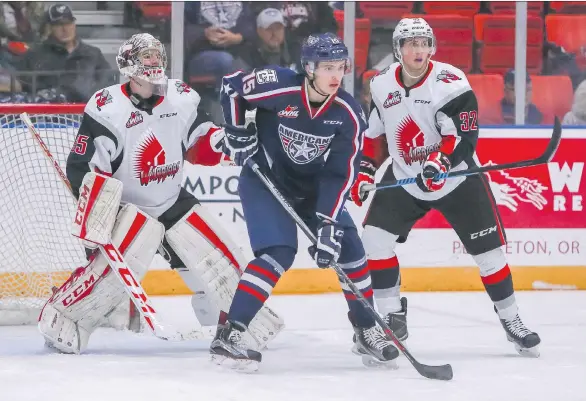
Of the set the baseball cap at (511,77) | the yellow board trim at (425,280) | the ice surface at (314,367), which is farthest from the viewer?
the baseball cap at (511,77)

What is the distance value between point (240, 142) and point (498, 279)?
992 millimetres

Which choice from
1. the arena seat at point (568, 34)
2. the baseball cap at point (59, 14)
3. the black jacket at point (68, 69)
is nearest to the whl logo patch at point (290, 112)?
the black jacket at point (68, 69)

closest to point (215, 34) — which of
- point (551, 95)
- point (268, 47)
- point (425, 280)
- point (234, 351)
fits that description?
point (268, 47)

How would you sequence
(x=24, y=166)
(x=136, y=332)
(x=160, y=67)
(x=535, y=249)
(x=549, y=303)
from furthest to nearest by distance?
1. (x=535, y=249)
2. (x=549, y=303)
3. (x=24, y=166)
4. (x=136, y=332)
5. (x=160, y=67)

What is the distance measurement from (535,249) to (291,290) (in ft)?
3.84

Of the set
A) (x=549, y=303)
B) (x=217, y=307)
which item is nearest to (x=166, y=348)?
(x=217, y=307)

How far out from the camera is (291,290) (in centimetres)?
568

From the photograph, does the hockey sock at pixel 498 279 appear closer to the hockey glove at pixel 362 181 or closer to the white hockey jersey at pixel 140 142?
the hockey glove at pixel 362 181

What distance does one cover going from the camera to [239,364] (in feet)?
12.0

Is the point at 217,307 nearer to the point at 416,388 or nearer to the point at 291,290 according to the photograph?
the point at 416,388

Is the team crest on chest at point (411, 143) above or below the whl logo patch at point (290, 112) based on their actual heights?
below

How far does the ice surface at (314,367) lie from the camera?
3381 millimetres

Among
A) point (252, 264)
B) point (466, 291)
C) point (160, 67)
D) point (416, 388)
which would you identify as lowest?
point (466, 291)

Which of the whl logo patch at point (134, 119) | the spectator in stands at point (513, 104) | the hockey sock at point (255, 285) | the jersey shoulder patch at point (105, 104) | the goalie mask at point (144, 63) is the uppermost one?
the goalie mask at point (144, 63)
